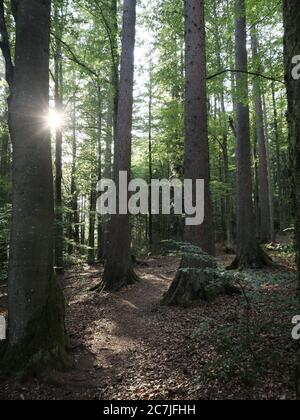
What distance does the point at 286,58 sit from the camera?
2967 mm

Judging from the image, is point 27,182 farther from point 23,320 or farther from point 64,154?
point 64,154

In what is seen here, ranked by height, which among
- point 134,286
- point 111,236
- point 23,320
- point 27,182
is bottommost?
point 134,286

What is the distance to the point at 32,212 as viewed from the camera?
4832 mm

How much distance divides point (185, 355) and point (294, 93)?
3.91m

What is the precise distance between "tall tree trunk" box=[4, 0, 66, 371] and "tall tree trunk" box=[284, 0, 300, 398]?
3.44m

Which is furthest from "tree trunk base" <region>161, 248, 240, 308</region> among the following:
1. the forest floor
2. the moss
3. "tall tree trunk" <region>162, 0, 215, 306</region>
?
the moss

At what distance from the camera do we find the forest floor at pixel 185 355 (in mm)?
3838

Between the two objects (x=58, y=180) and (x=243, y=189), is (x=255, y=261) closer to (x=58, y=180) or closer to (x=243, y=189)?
(x=243, y=189)

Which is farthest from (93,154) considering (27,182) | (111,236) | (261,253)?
(27,182)

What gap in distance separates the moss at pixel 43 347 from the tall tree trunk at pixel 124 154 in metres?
5.40

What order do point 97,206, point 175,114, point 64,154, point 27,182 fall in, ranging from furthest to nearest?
point 97,206, point 64,154, point 175,114, point 27,182

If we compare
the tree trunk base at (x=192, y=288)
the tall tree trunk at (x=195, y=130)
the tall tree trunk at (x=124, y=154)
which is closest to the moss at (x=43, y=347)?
the tree trunk base at (x=192, y=288)

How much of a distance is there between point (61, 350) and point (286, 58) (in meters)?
4.68

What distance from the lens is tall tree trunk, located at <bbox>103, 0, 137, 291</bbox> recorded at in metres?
10.6
